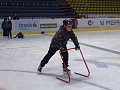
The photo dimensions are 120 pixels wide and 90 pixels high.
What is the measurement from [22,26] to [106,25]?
257 inches

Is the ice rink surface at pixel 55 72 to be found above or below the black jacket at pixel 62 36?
below

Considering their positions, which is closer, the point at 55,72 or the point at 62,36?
the point at 62,36

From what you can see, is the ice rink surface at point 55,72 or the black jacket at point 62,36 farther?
the black jacket at point 62,36

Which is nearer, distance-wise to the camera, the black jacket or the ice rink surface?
the ice rink surface

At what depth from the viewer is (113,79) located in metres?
5.72

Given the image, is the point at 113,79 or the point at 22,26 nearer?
the point at 113,79

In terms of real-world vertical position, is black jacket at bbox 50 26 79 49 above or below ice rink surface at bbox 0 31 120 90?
above

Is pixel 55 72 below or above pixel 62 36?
below

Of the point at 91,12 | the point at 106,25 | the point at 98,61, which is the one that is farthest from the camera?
the point at 91,12

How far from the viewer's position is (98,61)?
7.85 meters

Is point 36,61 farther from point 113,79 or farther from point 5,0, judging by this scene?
point 5,0

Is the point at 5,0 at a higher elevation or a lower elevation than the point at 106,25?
higher

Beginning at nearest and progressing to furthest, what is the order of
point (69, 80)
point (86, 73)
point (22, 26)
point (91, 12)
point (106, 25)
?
point (69, 80) < point (86, 73) < point (22, 26) < point (106, 25) < point (91, 12)

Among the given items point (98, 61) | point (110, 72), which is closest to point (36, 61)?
point (98, 61)
